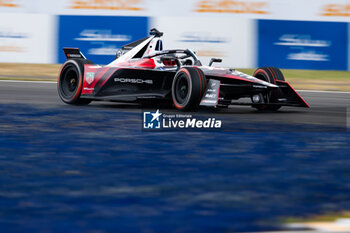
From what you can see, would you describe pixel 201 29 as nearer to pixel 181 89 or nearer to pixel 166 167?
pixel 181 89

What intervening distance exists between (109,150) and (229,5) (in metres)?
11.6

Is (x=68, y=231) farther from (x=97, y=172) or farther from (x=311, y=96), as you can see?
(x=311, y=96)

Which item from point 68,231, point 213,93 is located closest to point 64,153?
point 68,231

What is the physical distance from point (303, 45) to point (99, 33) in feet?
16.4

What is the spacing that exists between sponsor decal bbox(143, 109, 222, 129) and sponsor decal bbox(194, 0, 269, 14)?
869 cm

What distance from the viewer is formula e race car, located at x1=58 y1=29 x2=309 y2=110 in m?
9.13

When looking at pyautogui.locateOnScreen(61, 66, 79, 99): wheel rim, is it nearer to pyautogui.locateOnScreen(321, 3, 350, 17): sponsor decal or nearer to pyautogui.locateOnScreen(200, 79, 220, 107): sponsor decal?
pyautogui.locateOnScreen(200, 79, 220, 107): sponsor decal

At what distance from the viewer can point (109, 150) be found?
249 inches

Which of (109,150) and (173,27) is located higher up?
(173,27)

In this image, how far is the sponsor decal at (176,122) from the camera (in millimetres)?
8109

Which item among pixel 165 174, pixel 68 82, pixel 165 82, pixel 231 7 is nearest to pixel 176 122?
pixel 165 82

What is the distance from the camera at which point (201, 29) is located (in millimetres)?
16734

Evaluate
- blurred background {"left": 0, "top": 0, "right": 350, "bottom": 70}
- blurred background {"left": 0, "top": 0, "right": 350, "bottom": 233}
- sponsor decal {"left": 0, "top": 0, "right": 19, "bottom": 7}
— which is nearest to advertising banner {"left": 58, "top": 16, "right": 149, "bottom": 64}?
blurred background {"left": 0, "top": 0, "right": 350, "bottom": 70}

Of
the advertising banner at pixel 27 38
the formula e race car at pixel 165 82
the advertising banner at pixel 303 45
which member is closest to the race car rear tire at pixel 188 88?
the formula e race car at pixel 165 82
